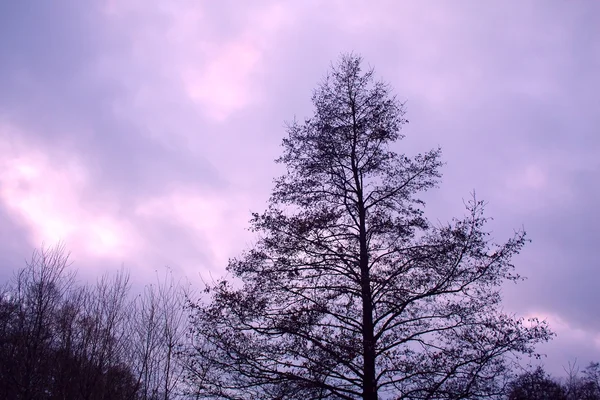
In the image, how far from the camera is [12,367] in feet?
41.7

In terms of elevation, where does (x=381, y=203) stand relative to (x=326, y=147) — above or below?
below

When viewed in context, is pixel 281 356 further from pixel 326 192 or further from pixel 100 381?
pixel 100 381

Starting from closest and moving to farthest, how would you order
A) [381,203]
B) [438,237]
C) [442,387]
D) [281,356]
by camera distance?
[442,387], [281,356], [438,237], [381,203]

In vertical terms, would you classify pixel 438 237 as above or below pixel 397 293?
above

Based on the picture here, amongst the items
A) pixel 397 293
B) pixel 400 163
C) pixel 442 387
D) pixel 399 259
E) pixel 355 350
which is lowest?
pixel 442 387

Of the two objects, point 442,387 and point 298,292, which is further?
point 298,292

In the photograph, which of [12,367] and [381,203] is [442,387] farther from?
[12,367]

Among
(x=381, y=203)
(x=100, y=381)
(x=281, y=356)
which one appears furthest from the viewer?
(x=100, y=381)

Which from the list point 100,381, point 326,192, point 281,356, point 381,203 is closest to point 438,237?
point 381,203

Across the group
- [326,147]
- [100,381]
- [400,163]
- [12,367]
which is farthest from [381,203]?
[12,367]

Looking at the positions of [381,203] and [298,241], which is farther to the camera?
[381,203]

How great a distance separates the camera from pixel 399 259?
9.48m

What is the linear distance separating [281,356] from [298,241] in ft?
8.05

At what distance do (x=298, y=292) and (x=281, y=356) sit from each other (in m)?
1.34
